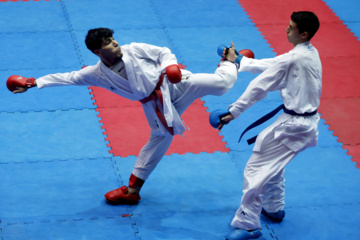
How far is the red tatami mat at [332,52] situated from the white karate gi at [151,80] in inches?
90.4

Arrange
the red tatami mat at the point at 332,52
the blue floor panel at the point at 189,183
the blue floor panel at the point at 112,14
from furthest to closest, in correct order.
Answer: the blue floor panel at the point at 112,14, the red tatami mat at the point at 332,52, the blue floor panel at the point at 189,183

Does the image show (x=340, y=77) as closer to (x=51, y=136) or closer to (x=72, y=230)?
(x=51, y=136)

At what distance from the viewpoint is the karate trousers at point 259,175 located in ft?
18.0

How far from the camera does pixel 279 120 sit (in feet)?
17.8

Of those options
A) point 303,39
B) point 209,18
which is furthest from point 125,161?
point 209,18

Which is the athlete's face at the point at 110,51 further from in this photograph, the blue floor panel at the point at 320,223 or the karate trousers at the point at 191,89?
the blue floor panel at the point at 320,223

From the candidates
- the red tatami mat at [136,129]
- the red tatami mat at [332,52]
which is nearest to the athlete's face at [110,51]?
the red tatami mat at [136,129]

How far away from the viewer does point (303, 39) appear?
5219mm

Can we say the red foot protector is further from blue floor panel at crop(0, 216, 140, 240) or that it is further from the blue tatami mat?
blue floor panel at crop(0, 216, 140, 240)

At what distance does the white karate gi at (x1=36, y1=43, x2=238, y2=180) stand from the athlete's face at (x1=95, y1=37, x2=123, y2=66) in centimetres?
6

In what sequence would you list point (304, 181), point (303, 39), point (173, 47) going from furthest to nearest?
point (173, 47) < point (304, 181) < point (303, 39)

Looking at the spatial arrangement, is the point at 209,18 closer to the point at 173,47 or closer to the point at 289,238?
the point at 173,47

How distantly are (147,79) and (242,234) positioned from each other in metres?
1.68

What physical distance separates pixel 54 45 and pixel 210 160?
11.0 ft
